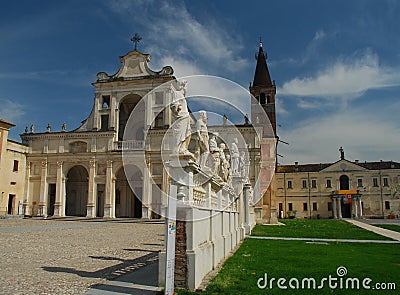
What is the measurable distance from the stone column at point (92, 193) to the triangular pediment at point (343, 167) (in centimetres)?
3998

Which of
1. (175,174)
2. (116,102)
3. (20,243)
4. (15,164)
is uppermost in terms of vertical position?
(116,102)

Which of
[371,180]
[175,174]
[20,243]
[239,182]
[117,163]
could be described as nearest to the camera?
[175,174]

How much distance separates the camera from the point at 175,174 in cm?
670

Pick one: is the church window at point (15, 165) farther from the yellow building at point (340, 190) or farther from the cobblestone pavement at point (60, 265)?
the yellow building at point (340, 190)

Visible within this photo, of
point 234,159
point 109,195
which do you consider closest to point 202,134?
point 234,159

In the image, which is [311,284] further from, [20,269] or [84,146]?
[84,146]

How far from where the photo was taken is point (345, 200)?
187ft

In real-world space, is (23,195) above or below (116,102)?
below

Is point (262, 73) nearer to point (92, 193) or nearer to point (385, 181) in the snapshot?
point (385, 181)

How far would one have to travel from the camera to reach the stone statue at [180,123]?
724 centimetres

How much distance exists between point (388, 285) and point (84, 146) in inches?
1478

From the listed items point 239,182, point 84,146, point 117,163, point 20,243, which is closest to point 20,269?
point 20,243

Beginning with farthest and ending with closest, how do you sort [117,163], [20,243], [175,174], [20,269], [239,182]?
[117,163], [239,182], [20,243], [20,269], [175,174]

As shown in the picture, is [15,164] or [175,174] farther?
[15,164]
